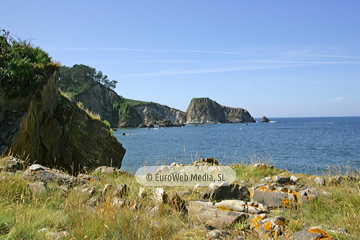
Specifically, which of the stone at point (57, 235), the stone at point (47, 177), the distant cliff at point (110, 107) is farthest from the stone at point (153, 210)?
the distant cliff at point (110, 107)

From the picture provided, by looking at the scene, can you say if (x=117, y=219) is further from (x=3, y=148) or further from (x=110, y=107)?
(x=110, y=107)

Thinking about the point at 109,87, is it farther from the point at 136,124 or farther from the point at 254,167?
the point at 254,167

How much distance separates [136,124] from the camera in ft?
422

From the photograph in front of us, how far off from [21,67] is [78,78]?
11193 cm

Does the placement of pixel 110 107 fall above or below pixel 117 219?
above

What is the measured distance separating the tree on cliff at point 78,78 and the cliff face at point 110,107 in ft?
11.7

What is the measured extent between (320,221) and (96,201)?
4.06 meters

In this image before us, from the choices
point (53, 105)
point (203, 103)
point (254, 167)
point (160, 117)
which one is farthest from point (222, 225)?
point (203, 103)

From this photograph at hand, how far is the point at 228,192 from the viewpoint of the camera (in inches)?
245

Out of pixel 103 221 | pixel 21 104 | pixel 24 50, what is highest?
pixel 24 50

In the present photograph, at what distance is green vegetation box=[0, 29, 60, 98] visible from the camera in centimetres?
1075

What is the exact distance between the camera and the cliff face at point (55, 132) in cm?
1046

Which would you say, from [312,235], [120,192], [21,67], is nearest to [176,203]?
[120,192]

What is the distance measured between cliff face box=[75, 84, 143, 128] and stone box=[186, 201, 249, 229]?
109895 mm
